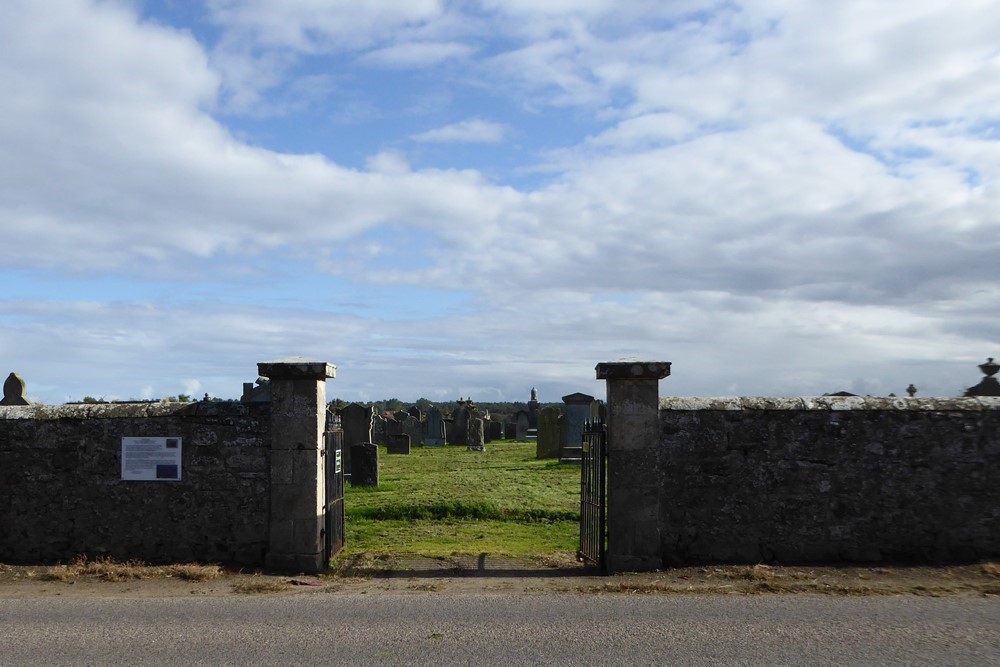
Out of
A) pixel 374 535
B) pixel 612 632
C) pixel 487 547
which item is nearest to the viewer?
pixel 612 632

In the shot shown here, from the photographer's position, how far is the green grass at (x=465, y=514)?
11883mm

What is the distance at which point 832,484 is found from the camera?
9.68m

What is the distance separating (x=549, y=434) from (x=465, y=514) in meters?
11.4

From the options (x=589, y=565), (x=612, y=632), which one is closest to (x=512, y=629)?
(x=612, y=632)

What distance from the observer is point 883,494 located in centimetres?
966

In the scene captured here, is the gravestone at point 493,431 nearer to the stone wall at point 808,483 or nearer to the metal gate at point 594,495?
the metal gate at point 594,495

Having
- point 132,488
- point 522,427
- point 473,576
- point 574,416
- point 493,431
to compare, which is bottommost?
point 473,576

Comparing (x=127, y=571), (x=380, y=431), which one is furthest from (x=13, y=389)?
(x=380, y=431)

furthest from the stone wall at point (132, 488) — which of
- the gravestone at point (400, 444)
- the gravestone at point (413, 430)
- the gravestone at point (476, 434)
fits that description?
the gravestone at point (413, 430)

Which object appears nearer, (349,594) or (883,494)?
(349,594)

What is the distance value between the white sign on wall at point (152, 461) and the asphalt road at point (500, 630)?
5.99 ft

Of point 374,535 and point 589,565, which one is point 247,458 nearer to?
point 374,535

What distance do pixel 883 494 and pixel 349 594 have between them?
6.15 m

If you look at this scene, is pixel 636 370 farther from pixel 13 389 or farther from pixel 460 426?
pixel 460 426
